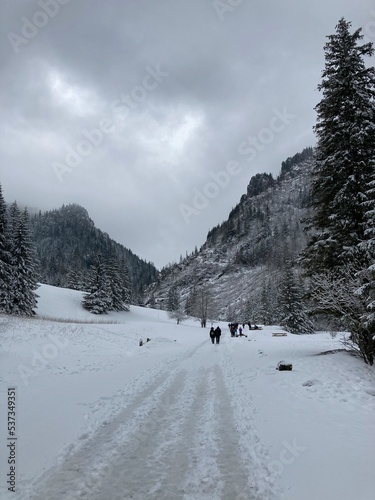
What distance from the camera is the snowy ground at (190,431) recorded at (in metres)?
4.18

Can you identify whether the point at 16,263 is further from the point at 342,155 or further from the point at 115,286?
the point at 342,155

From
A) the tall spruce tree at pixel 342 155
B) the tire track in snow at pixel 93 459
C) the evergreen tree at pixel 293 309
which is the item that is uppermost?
the tall spruce tree at pixel 342 155

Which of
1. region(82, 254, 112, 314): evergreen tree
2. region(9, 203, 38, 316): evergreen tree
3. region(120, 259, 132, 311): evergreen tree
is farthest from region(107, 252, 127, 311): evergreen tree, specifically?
region(9, 203, 38, 316): evergreen tree

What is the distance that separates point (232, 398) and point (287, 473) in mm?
4299

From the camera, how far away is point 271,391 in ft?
31.4

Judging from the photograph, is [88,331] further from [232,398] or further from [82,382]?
[232,398]

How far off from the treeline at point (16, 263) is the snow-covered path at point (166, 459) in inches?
1333

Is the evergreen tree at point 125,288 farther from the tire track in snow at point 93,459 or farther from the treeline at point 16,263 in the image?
the tire track in snow at point 93,459

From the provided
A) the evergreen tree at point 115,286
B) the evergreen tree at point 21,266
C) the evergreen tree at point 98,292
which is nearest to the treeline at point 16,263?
the evergreen tree at point 21,266

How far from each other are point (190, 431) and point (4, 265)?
118 ft

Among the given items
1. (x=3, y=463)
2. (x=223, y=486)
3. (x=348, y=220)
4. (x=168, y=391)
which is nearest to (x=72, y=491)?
(x=3, y=463)

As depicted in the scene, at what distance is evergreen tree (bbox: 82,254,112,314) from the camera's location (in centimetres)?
5475

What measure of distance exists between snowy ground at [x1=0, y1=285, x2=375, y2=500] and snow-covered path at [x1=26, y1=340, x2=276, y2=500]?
2cm

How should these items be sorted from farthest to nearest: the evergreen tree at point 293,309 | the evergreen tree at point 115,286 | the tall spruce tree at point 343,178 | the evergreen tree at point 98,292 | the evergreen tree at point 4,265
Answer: the evergreen tree at point 115,286 < the evergreen tree at point 98,292 < the evergreen tree at point 293,309 < the evergreen tree at point 4,265 < the tall spruce tree at point 343,178
